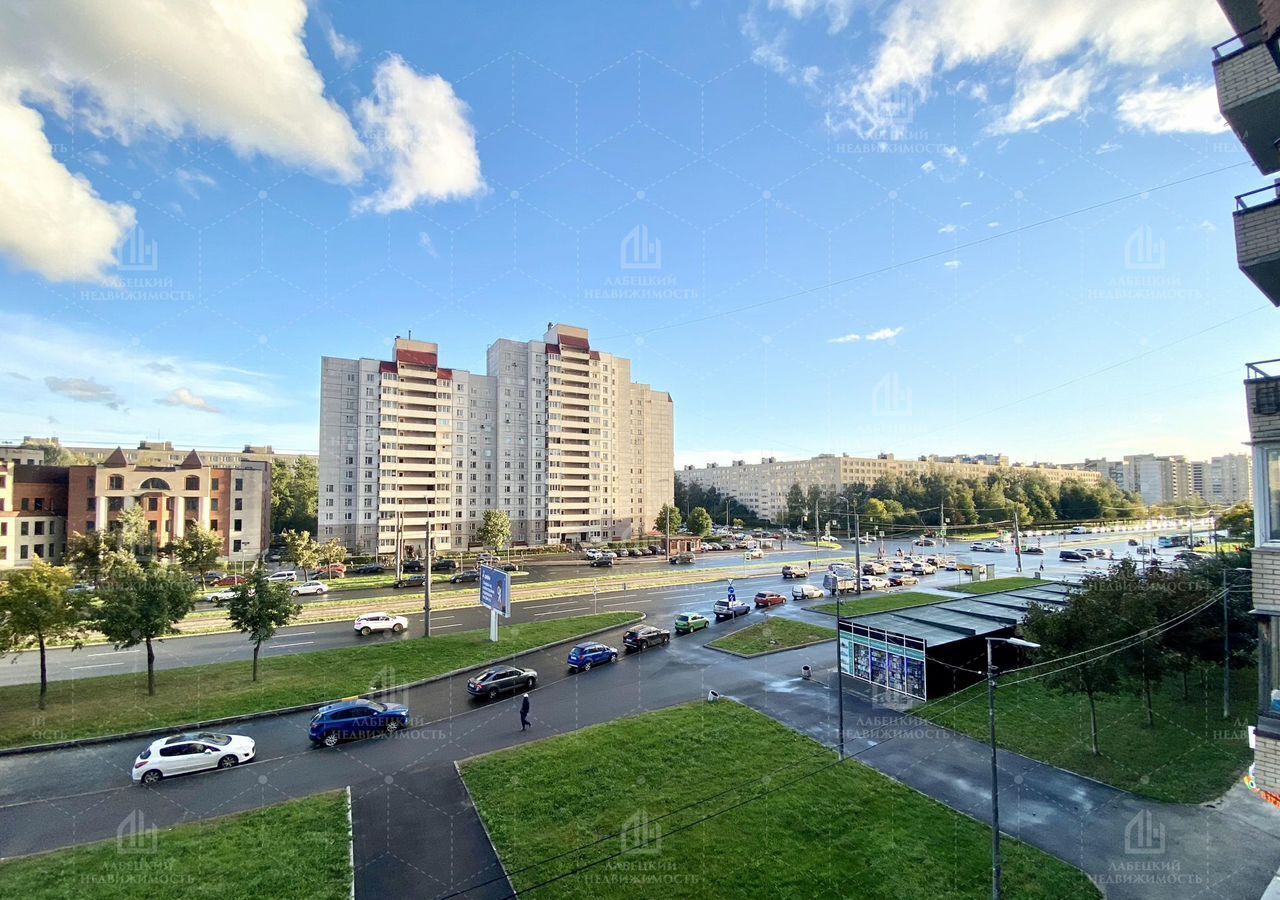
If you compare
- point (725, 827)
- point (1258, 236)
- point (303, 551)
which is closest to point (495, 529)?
point (303, 551)

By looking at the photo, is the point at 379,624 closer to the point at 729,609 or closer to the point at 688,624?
the point at 688,624

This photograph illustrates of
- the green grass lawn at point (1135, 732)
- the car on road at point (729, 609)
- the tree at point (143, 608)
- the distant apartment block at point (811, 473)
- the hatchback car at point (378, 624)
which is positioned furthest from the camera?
the distant apartment block at point (811, 473)

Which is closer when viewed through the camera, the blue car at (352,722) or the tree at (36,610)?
the blue car at (352,722)

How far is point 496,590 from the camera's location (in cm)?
2880

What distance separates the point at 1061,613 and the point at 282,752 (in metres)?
26.0

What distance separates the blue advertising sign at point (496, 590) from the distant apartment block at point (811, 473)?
4856 inches

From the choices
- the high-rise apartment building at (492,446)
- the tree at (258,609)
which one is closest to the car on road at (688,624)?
the tree at (258,609)

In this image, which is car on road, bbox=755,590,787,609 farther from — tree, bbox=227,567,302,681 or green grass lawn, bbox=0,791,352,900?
green grass lawn, bbox=0,791,352,900

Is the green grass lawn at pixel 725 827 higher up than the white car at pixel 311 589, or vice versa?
the white car at pixel 311 589

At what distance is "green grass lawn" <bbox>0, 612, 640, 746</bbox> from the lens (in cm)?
1861

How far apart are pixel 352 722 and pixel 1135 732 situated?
1031 inches

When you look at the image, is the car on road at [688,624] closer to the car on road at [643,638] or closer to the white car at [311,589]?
the car on road at [643,638]

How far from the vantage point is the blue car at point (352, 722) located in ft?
58.6

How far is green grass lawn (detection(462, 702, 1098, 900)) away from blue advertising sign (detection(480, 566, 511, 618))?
11.0 metres
